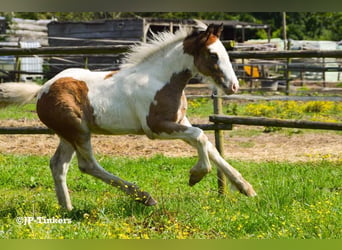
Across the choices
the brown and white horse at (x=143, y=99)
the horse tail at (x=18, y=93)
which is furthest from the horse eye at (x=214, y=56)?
the horse tail at (x=18, y=93)

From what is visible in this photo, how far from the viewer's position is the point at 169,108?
5418mm

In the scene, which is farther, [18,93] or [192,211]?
[18,93]

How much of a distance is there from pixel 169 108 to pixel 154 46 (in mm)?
667

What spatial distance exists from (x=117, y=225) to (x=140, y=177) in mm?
2785

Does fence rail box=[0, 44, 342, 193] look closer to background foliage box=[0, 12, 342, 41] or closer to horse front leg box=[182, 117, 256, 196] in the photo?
horse front leg box=[182, 117, 256, 196]

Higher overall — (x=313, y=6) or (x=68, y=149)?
(x=313, y=6)

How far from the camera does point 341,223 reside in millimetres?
4707

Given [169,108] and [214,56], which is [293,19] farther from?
[169,108]

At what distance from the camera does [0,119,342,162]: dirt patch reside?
9.15 metres

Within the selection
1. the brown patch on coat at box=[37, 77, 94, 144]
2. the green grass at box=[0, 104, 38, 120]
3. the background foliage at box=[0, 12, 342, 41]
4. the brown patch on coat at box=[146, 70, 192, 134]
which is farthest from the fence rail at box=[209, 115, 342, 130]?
the background foliage at box=[0, 12, 342, 41]

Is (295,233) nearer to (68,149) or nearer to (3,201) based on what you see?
(68,149)

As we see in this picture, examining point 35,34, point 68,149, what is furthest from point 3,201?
point 35,34

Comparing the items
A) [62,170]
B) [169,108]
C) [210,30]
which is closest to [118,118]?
[169,108]

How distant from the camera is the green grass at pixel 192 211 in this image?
466cm
